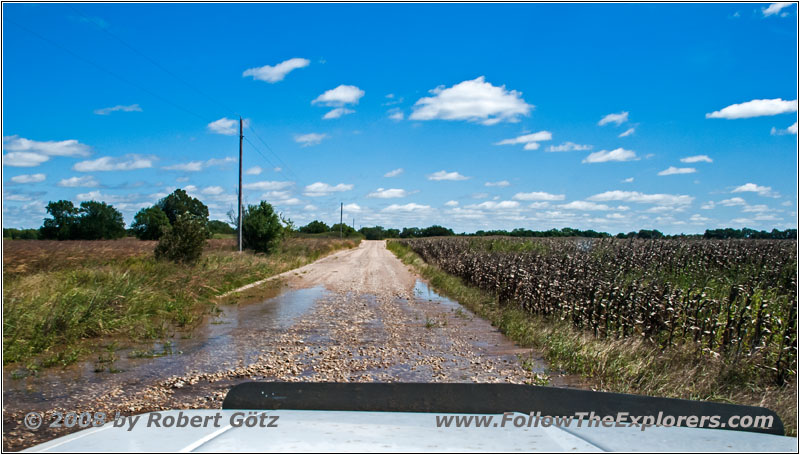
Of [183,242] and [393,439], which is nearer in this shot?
[393,439]

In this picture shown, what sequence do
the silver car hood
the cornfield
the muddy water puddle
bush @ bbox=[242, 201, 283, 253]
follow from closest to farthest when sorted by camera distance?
the silver car hood → the muddy water puddle → the cornfield → bush @ bbox=[242, 201, 283, 253]

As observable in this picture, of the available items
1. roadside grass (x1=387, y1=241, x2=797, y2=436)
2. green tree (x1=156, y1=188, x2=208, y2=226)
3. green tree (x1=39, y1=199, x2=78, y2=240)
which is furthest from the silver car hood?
green tree (x1=156, y1=188, x2=208, y2=226)

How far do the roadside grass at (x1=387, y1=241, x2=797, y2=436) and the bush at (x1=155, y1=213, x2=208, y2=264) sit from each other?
44.8 ft

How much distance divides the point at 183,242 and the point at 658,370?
16712 mm

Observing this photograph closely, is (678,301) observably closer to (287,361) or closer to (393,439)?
(287,361)

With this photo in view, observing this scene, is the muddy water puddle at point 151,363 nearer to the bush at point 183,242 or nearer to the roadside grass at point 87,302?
the roadside grass at point 87,302

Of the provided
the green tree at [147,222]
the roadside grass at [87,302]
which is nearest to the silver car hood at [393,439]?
the roadside grass at [87,302]

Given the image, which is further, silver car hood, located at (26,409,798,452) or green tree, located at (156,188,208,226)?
green tree, located at (156,188,208,226)

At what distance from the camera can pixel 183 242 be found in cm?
2002

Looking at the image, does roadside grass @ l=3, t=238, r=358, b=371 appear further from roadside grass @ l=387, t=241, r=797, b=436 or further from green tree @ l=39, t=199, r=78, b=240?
green tree @ l=39, t=199, r=78, b=240

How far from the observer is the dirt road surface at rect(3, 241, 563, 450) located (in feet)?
19.5

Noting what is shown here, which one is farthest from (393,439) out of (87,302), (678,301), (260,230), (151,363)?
(260,230)

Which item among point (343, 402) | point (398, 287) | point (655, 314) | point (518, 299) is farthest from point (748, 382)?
point (398, 287)

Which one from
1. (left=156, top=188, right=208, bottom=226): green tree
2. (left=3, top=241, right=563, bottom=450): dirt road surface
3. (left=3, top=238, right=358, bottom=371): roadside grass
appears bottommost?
(left=3, top=241, right=563, bottom=450): dirt road surface
